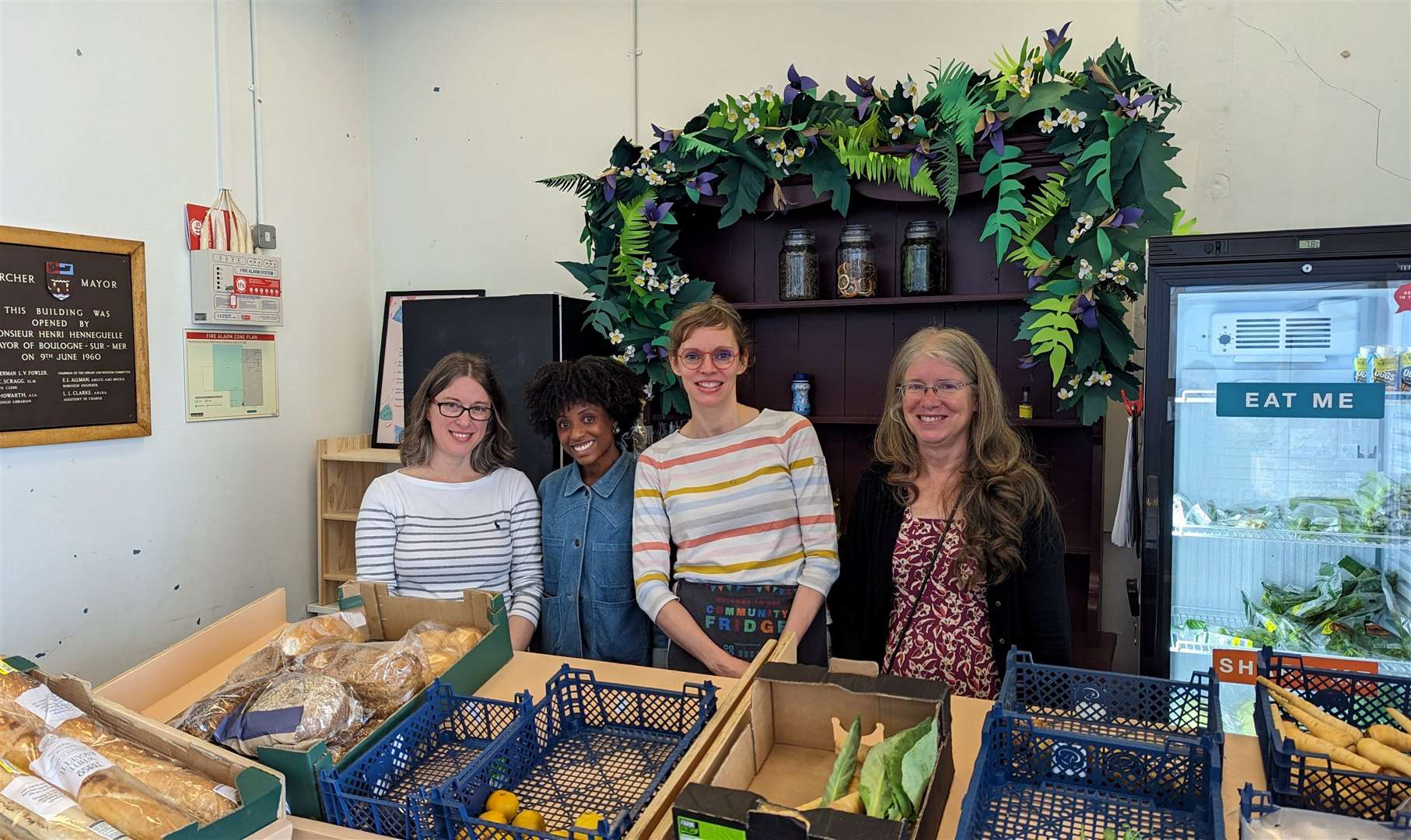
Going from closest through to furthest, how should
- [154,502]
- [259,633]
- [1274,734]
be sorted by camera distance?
[1274,734] < [259,633] < [154,502]

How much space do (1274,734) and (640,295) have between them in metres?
2.12

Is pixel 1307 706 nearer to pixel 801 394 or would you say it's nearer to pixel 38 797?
pixel 38 797

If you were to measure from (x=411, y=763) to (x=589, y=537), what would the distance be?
36.1 inches

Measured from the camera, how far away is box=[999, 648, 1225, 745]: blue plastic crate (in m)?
1.19

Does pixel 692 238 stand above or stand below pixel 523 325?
above

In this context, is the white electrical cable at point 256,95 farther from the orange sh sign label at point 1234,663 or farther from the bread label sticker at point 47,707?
the orange sh sign label at point 1234,663

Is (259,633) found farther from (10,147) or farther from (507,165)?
(507,165)

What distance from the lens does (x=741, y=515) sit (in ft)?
6.36

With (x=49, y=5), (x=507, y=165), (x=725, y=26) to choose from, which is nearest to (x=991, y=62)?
(x=725, y=26)

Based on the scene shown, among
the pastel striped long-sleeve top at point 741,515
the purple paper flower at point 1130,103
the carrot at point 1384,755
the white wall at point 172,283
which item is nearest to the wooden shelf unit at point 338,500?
the white wall at point 172,283

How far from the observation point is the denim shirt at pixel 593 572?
2.14 m

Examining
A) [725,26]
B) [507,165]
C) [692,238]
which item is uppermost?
[725,26]

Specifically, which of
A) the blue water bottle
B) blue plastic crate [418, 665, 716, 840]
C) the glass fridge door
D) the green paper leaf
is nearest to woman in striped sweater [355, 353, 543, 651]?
blue plastic crate [418, 665, 716, 840]

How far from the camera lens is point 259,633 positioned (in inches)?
70.7
